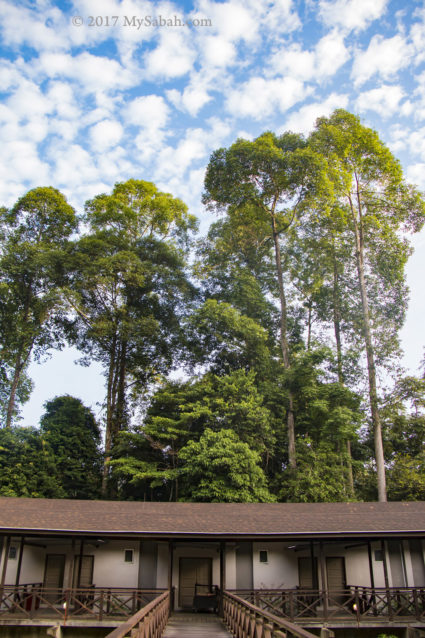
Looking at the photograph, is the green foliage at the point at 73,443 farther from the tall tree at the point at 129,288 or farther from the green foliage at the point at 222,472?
the green foliage at the point at 222,472

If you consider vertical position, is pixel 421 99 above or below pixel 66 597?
above

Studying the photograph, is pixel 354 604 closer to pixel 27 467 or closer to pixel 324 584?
pixel 324 584

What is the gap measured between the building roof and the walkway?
2.04 metres

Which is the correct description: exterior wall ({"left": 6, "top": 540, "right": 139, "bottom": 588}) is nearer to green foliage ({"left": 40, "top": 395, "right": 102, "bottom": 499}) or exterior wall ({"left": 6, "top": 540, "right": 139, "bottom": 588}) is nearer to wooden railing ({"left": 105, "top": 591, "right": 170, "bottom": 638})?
wooden railing ({"left": 105, "top": 591, "right": 170, "bottom": 638})

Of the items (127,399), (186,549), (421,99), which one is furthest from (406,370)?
(127,399)

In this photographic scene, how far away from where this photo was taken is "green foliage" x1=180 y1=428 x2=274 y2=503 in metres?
20.5

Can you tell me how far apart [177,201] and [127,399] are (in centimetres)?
1449

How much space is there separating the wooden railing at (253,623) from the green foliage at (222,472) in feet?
25.6

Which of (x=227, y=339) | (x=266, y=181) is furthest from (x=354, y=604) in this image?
(x=266, y=181)

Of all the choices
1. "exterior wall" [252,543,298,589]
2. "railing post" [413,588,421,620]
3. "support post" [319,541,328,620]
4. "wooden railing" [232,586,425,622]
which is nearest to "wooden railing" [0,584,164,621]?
"wooden railing" [232,586,425,622]

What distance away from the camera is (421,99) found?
62.1ft

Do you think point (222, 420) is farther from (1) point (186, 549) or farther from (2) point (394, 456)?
(2) point (394, 456)

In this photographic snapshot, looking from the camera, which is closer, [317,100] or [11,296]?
[317,100]

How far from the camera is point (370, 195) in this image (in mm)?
28500
